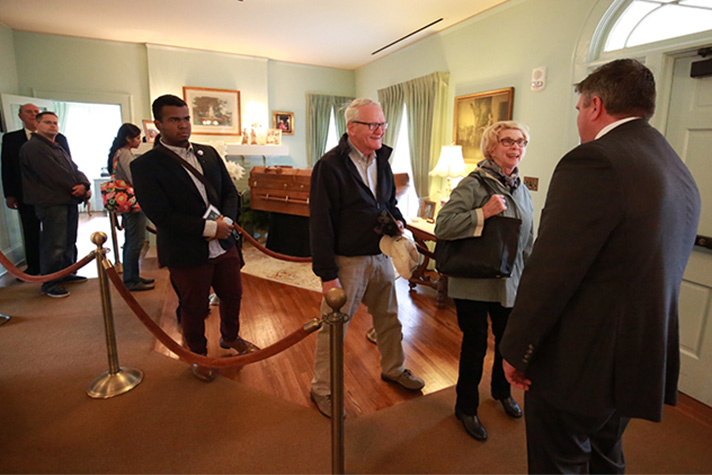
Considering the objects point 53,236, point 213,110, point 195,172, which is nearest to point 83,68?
point 213,110

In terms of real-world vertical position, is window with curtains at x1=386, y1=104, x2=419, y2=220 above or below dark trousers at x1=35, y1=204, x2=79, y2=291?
above

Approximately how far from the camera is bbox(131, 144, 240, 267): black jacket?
6.84ft

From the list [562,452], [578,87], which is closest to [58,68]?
[578,87]

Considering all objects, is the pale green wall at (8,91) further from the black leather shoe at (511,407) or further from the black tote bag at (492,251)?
the black leather shoe at (511,407)

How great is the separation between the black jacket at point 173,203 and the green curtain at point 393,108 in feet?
12.2

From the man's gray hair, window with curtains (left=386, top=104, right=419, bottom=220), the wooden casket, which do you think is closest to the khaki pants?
the man's gray hair

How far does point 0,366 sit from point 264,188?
127 inches

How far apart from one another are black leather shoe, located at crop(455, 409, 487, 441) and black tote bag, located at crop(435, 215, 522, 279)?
0.76 metres

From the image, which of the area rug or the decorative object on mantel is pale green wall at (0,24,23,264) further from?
the decorative object on mantel

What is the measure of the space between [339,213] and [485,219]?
2.30 feet

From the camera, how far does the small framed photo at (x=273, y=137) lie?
20.7ft

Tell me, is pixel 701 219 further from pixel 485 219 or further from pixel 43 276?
pixel 43 276

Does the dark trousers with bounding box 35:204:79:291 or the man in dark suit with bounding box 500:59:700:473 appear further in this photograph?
the dark trousers with bounding box 35:204:79:291

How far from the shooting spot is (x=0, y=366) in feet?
8.33
